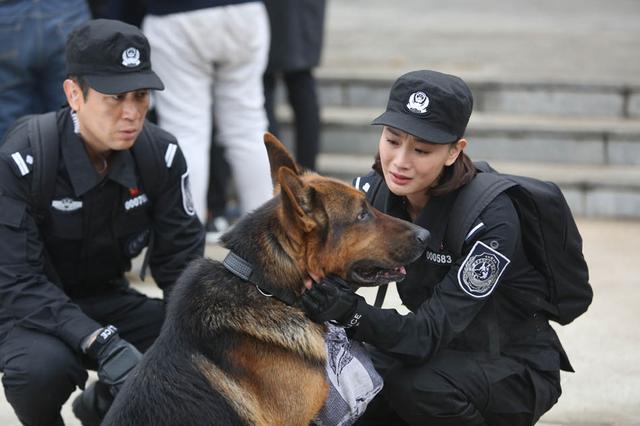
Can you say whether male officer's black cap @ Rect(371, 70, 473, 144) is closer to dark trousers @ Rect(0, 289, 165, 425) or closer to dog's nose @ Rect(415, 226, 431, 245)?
dog's nose @ Rect(415, 226, 431, 245)

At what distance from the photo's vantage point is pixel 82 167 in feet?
12.8

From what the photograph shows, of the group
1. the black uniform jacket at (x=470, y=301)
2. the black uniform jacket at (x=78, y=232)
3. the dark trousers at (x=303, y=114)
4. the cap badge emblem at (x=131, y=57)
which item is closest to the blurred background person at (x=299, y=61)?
Result: the dark trousers at (x=303, y=114)

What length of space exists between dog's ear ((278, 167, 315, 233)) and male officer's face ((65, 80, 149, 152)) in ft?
2.90

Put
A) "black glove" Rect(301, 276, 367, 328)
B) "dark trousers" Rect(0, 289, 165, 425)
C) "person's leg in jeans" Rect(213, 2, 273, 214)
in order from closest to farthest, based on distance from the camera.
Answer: "black glove" Rect(301, 276, 367, 328) → "dark trousers" Rect(0, 289, 165, 425) → "person's leg in jeans" Rect(213, 2, 273, 214)

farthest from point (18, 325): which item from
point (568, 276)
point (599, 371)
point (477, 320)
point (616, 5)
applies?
point (616, 5)

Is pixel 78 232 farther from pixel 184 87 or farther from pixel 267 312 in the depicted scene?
pixel 184 87

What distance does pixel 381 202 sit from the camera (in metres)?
3.83

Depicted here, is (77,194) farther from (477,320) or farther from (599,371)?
(599,371)

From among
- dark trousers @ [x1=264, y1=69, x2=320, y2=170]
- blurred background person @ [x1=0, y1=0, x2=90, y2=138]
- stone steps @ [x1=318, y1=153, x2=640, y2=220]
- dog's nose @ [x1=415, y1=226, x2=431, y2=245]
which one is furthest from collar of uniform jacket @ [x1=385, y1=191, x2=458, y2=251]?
stone steps @ [x1=318, y1=153, x2=640, y2=220]

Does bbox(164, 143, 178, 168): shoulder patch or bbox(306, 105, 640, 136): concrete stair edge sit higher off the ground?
bbox(164, 143, 178, 168): shoulder patch

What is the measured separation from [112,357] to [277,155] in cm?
90

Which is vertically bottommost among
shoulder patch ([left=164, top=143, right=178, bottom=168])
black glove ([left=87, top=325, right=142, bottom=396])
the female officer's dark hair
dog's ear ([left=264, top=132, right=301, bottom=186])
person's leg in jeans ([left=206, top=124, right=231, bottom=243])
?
person's leg in jeans ([left=206, top=124, right=231, bottom=243])

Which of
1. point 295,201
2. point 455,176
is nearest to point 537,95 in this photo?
point 455,176

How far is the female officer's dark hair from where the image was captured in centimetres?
360
